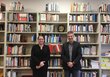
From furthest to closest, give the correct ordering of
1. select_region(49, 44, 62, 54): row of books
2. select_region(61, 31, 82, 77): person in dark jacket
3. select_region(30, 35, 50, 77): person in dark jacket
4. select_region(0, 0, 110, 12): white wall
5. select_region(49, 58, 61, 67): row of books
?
select_region(0, 0, 110, 12): white wall → select_region(49, 58, 61, 67): row of books → select_region(49, 44, 62, 54): row of books → select_region(30, 35, 50, 77): person in dark jacket → select_region(61, 31, 82, 77): person in dark jacket

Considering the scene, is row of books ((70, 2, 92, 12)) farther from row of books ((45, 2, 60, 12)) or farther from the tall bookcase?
row of books ((45, 2, 60, 12))

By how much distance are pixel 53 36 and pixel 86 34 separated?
3.37ft

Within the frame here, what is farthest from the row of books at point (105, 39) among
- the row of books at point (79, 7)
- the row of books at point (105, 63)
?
the row of books at point (79, 7)

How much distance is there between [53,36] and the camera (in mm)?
5793

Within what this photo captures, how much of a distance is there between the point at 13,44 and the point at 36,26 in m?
0.92

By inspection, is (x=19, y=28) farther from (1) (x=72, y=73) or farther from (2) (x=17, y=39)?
(1) (x=72, y=73)

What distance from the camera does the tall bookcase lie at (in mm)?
5684

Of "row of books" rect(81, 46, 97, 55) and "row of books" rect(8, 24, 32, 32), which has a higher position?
"row of books" rect(8, 24, 32, 32)

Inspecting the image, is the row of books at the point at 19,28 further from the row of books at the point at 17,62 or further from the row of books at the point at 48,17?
the row of books at the point at 17,62

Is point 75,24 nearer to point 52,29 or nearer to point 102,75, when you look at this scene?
point 52,29

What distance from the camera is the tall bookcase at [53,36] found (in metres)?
5.68

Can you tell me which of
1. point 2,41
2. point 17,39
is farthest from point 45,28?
point 2,41

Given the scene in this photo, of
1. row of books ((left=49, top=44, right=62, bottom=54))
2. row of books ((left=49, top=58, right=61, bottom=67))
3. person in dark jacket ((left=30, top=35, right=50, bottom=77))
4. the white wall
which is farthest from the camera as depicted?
the white wall

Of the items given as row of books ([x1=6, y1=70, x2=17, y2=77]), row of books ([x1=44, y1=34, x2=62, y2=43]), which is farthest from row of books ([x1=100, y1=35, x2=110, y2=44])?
row of books ([x1=6, y1=70, x2=17, y2=77])
